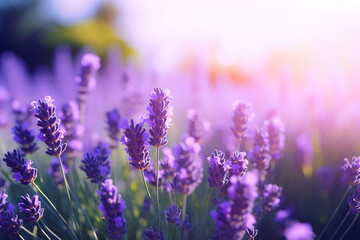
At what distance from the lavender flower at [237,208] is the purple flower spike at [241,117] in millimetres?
775

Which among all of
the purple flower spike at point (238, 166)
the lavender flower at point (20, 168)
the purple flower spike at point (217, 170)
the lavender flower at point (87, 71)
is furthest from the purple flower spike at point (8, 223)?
the lavender flower at point (87, 71)

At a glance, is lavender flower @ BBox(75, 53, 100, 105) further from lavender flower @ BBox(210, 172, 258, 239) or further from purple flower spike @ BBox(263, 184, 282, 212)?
lavender flower @ BBox(210, 172, 258, 239)

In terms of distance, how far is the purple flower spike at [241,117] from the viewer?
1963 millimetres

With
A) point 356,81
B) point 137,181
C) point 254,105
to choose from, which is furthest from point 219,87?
point 137,181

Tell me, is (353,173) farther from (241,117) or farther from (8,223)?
(8,223)

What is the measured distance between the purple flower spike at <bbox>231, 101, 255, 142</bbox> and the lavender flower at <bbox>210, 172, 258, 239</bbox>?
2.54 feet

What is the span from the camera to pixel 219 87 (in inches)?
195

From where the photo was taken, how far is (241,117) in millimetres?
1994

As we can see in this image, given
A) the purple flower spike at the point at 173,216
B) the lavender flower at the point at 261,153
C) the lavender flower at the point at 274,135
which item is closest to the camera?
the purple flower spike at the point at 173,216

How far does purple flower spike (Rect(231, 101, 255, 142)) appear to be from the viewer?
1.96 metres

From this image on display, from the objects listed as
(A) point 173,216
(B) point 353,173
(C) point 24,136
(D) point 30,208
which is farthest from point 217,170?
(C) point 24,136

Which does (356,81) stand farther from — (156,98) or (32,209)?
(32,209)

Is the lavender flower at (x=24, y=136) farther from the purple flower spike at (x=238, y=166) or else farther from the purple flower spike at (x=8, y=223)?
the purple flower spike at (x=238, y=166)

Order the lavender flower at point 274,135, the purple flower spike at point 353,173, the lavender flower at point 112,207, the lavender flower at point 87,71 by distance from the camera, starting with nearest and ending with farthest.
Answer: the lavender flower at point 112,207, the purple flower spike at point 353,173, the lavender flower at point 274,135, the lavender flower at point 87,71
